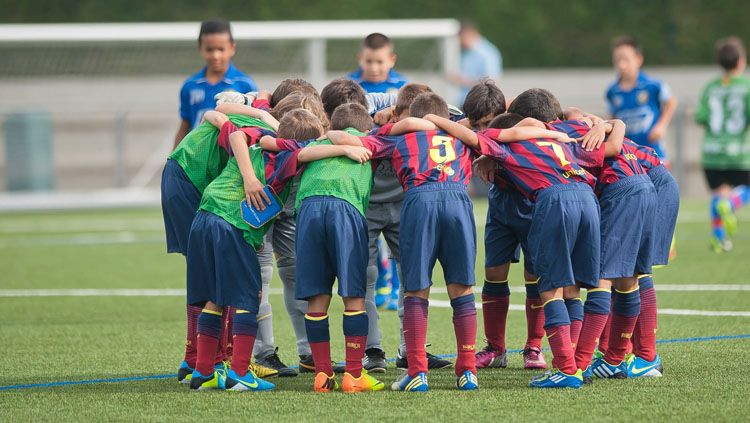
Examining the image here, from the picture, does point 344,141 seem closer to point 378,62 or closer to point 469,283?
point 469,283

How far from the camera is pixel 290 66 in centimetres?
2014

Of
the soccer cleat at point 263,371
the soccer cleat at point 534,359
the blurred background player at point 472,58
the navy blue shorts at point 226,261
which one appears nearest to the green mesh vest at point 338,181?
the navy blue shorts at point 226,261

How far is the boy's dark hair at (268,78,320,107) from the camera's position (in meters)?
6.29

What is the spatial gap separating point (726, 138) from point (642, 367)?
7.24 m

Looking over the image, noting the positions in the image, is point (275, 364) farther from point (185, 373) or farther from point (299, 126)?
point (299, 126)

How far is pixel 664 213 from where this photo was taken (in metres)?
6.13

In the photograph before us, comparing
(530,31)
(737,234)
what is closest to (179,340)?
(737,234)

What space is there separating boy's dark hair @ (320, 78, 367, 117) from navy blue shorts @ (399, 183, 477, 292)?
38.7 inches

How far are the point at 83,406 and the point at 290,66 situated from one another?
15117 mm

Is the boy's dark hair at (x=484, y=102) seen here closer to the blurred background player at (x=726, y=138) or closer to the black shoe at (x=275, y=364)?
the black shoe at (x=275, y=364)

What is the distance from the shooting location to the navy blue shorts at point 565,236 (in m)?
5.60

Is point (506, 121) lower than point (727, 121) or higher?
higher

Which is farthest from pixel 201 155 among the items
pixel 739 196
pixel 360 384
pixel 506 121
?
pixel 739 196

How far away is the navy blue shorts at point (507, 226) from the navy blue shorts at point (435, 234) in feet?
1.88
